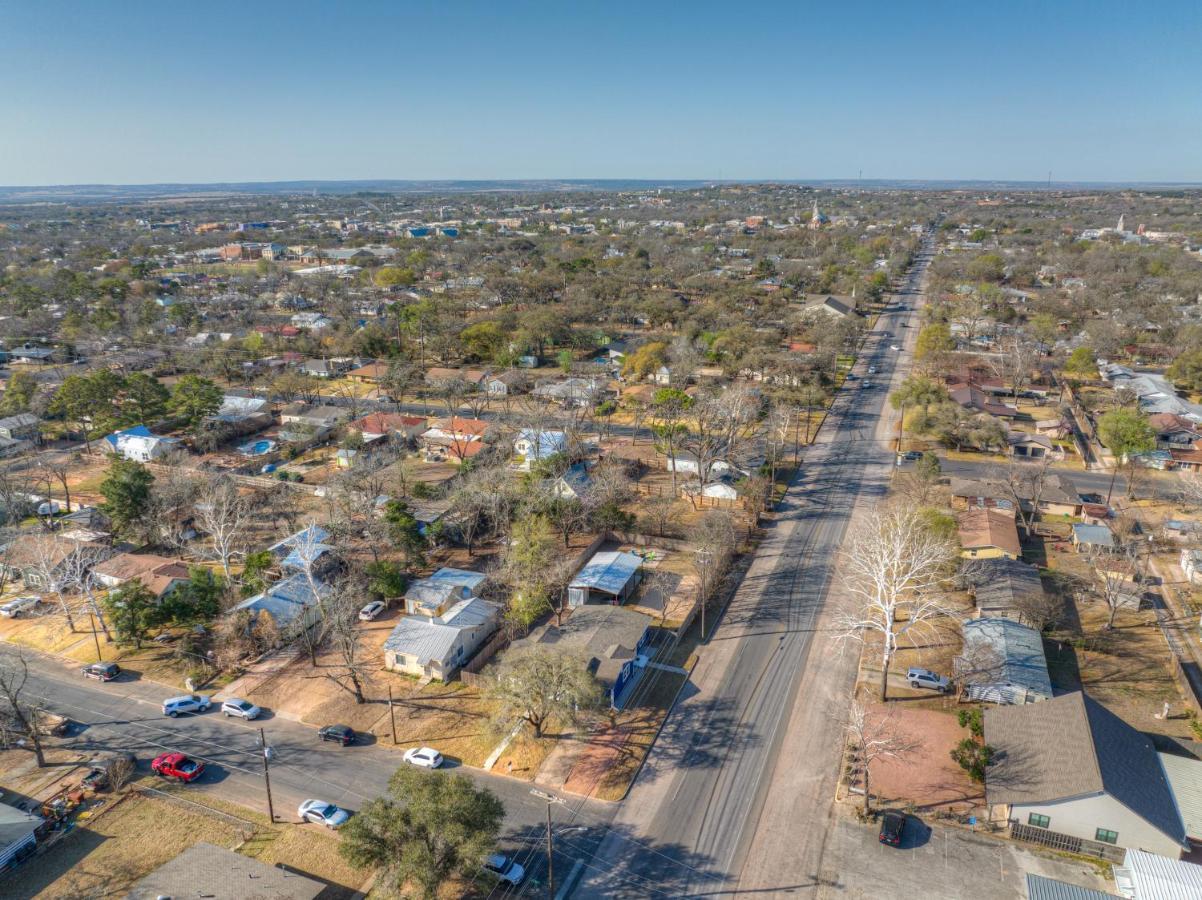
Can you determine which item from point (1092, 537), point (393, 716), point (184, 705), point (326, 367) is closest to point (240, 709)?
point (184, 705)

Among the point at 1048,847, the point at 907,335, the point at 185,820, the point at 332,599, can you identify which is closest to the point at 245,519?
the point at 332,599

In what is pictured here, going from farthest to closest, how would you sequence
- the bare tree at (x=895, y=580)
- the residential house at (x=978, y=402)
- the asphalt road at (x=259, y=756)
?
the residential house at (x=978, y=402) → the bare tree at (x=895, y=580) → the asphalt road at (x=259, y=756)

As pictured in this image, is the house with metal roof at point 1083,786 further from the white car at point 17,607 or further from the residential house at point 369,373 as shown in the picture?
the residential house at point 369,373

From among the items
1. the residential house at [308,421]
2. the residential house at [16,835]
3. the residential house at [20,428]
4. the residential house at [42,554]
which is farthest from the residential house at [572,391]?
the residential house at [16,835]

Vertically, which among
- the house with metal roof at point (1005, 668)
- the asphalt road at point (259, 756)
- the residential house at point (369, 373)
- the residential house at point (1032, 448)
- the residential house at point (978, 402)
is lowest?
the asphalt road at point (259, 756)

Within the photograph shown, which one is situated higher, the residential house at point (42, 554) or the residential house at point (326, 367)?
the residential house at point (326, 367)

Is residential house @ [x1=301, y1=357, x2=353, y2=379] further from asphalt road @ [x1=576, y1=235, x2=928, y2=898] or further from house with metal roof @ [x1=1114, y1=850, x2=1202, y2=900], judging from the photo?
house with metal roof @ [x1=1114, y1=850, x2=1202, y2=900]

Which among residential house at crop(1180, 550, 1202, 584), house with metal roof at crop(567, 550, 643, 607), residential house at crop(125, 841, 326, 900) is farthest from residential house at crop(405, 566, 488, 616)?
residential house at crop(1180, 550, 1202, 584)
